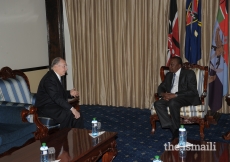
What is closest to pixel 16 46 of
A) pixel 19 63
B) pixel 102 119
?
pixel 19 63

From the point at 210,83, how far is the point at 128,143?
2210mm

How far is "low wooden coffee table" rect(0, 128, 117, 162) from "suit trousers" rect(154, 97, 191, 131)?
4.57ft

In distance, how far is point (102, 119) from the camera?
19.8ft

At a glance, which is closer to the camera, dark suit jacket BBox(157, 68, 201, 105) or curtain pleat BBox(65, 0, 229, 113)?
dark suit jacket BBox(157, 68, 201, 105)

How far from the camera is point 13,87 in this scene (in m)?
4.74

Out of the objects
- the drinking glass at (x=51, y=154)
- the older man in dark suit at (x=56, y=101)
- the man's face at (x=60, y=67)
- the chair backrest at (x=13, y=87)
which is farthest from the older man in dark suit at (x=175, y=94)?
the drinking glass at (x=51, y=154)

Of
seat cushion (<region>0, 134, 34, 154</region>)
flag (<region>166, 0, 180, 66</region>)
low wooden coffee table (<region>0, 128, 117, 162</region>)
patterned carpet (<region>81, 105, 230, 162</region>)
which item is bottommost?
patterned carpet (<region>81, 105, 230, 162</region>)

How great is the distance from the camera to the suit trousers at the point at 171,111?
4730 mm

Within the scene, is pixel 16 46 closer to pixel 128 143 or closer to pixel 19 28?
pixel 19 28

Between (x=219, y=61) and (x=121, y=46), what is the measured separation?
217 centimetres

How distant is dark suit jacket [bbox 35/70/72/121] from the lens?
4316mm

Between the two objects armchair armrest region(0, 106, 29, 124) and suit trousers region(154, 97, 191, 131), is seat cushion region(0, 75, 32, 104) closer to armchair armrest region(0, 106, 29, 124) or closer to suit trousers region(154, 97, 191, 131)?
armchair armrest region(0, 106, 29, 124)

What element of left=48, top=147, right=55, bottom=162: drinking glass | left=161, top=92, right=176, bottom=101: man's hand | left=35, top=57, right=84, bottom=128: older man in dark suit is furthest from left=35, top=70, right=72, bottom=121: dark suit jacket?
left=161, top=92, right=176, bottom=101: man's hand

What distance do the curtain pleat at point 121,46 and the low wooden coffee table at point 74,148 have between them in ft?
10.7
